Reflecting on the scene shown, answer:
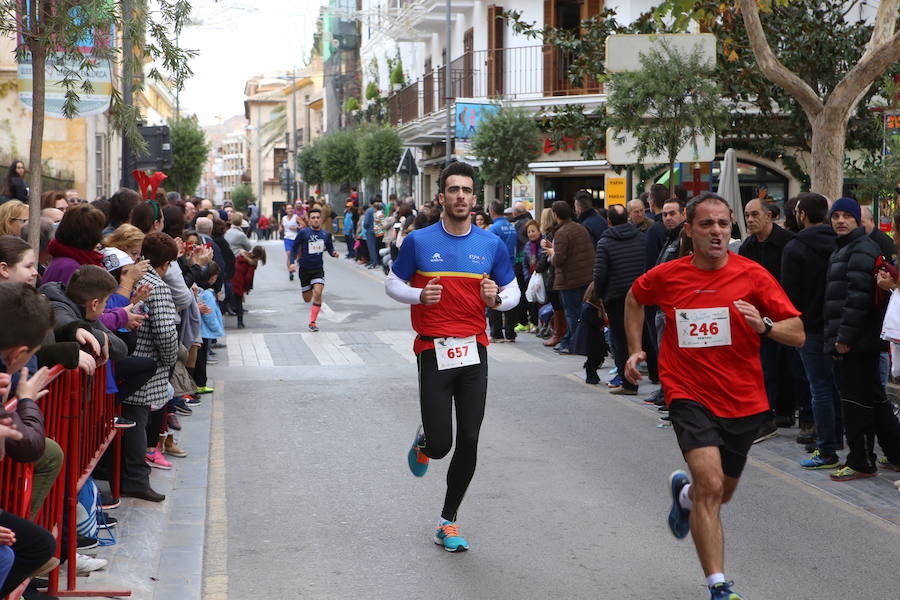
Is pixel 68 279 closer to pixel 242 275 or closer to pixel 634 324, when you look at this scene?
pixel 634 324

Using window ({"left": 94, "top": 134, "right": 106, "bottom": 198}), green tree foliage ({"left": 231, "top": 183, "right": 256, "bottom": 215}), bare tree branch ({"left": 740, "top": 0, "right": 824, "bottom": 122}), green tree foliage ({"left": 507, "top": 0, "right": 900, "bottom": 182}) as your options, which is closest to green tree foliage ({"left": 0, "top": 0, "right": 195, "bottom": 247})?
bare tree branch ({"left": 740, "top": 0, "right": 824, "bottom": 122})

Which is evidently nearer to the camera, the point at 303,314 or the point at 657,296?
the point at 657,296

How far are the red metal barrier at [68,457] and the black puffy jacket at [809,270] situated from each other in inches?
200

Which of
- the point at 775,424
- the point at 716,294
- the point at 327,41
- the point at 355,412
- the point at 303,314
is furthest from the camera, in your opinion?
the point at 327,41

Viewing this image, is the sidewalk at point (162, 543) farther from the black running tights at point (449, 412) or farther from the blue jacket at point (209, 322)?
the blue jacket at point (209, 322)

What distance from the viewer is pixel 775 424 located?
33.2ft

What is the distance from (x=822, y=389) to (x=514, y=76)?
24400 mm

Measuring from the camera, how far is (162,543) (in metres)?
6.55

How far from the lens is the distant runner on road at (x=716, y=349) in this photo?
5.42 m

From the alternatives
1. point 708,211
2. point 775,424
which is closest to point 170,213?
point 775,424

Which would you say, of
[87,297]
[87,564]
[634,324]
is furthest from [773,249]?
[87,564]

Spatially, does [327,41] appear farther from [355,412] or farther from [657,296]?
[657,296]

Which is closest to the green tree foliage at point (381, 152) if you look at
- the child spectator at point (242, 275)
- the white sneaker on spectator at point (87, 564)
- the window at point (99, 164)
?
the window at point (99, 164)

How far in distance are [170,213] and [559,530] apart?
542 cm
